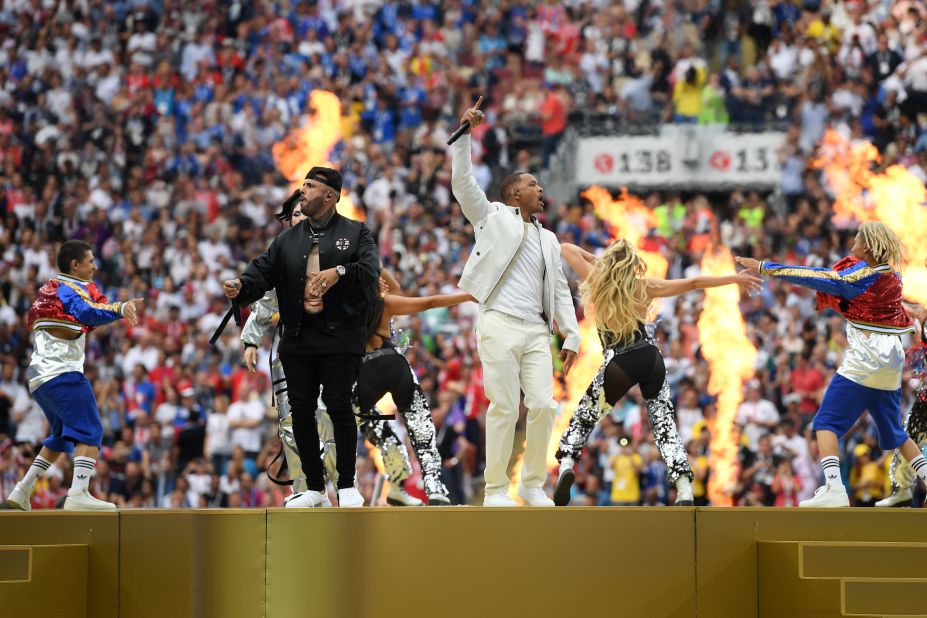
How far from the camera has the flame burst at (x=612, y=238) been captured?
11.9 meters

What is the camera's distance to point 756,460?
42.0 feet

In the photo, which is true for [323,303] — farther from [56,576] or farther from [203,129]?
[203,129]

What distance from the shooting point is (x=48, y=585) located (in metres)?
6.95

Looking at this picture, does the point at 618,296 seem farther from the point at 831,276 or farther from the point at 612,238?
the point at 612,238

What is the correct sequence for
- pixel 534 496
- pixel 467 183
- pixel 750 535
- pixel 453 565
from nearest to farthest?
pixel 453 565 → pixel 750 535 → pixel 467 183 → pixel 534 496

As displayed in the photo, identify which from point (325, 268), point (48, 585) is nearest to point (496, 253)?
point (325, 268)

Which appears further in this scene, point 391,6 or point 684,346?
point 391,6

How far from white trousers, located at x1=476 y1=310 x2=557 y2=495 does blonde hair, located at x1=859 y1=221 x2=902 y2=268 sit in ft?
6.70

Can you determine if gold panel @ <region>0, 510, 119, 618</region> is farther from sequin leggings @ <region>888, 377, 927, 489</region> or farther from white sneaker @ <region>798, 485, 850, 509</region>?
sequin leggings @ <region>888, 377, 927, 489</region>

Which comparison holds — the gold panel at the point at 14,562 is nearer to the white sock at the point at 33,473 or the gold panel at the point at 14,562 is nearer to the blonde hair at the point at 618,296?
the white sock at the point at 33,473

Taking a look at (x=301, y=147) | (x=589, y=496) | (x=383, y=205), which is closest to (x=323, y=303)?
(x=589, y=496)

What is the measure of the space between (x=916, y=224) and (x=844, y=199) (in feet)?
13.0

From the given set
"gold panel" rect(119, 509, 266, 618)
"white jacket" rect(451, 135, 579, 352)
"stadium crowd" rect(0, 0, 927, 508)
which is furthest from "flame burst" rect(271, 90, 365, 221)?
"gold panel" rect(119, 509, 266, 618)

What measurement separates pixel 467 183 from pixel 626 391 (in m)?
1.77
